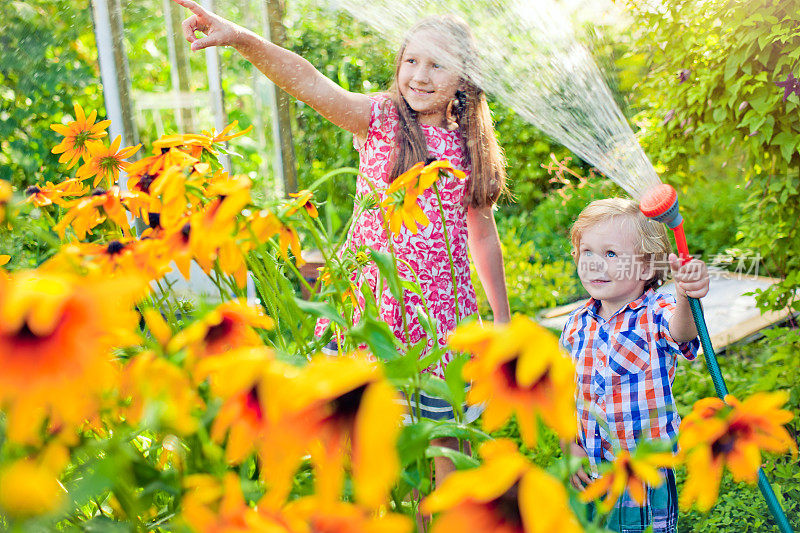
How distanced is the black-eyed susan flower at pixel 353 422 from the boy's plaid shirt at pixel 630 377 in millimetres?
903

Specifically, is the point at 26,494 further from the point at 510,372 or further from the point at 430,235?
the point at 430,235

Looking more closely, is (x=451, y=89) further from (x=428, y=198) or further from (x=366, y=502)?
(x=366, y=502)

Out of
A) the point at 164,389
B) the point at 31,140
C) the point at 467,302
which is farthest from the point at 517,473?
the point at 31,140

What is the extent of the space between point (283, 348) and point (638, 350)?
2.46ft

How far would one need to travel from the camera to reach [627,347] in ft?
4.23

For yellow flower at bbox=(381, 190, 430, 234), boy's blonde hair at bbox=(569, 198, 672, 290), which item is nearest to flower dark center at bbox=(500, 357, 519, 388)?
yellow flower at bbox=(381, 190, 430, 234)

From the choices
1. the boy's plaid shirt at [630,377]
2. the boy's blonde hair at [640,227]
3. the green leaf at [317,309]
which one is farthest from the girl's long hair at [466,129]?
the green leaf at [317,309]

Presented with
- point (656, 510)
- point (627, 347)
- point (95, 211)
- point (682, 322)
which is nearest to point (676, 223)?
point (682, 322)

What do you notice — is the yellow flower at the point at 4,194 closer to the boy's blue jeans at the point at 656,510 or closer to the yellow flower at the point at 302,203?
the yellow flower at the point at 302,203

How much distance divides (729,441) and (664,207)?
0.55 metres

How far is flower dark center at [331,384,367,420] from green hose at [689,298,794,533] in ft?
2.04

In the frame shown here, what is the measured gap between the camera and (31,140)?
352 cm

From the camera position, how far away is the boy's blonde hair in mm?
1322

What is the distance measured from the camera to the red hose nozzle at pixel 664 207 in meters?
1.00
